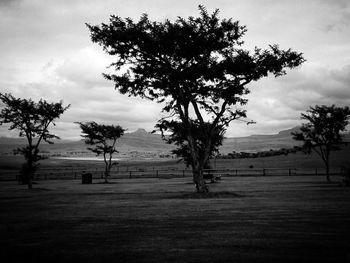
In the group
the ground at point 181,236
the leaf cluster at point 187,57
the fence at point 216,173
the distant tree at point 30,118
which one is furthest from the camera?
the fence at point 216,173

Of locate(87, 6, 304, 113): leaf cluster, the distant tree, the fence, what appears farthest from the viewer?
the fence


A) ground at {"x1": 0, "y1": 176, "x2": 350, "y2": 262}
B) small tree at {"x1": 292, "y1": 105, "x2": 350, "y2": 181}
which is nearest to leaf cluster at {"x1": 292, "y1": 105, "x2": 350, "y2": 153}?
small tree at {"x1": 292, "y1": 105, "x2": 350, "y2": 181}

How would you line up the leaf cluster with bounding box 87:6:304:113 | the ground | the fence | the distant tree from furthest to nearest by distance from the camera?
the fence → the distant tree → the leaf cluster with bounding box 87:6:304:113 → the ground

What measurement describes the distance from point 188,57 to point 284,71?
7.17 metres

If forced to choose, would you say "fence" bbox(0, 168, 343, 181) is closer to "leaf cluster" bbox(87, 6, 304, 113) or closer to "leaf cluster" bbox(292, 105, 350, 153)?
"leaf cluster" bbox(292, 105, 350, 153)

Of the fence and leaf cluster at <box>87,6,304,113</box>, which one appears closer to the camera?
leaf cluster at <box>87,6,304,113</box>

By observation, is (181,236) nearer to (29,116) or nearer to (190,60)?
(190,60)

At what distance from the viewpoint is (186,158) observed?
4684cm

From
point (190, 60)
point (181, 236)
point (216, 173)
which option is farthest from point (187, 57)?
point (216, 173)

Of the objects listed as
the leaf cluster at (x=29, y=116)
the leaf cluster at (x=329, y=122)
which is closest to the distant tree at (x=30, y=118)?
the leaf cluster at (x=29, y=116)

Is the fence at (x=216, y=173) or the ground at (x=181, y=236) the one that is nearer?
the ground at (x=181, y=236)

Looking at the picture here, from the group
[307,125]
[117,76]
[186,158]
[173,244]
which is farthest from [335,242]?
[186,158]

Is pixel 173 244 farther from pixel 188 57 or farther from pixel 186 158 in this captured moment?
pixel 186 158

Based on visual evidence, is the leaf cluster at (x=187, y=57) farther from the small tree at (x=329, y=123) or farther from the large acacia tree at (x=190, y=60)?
the small tree at (x=329, y=123)
